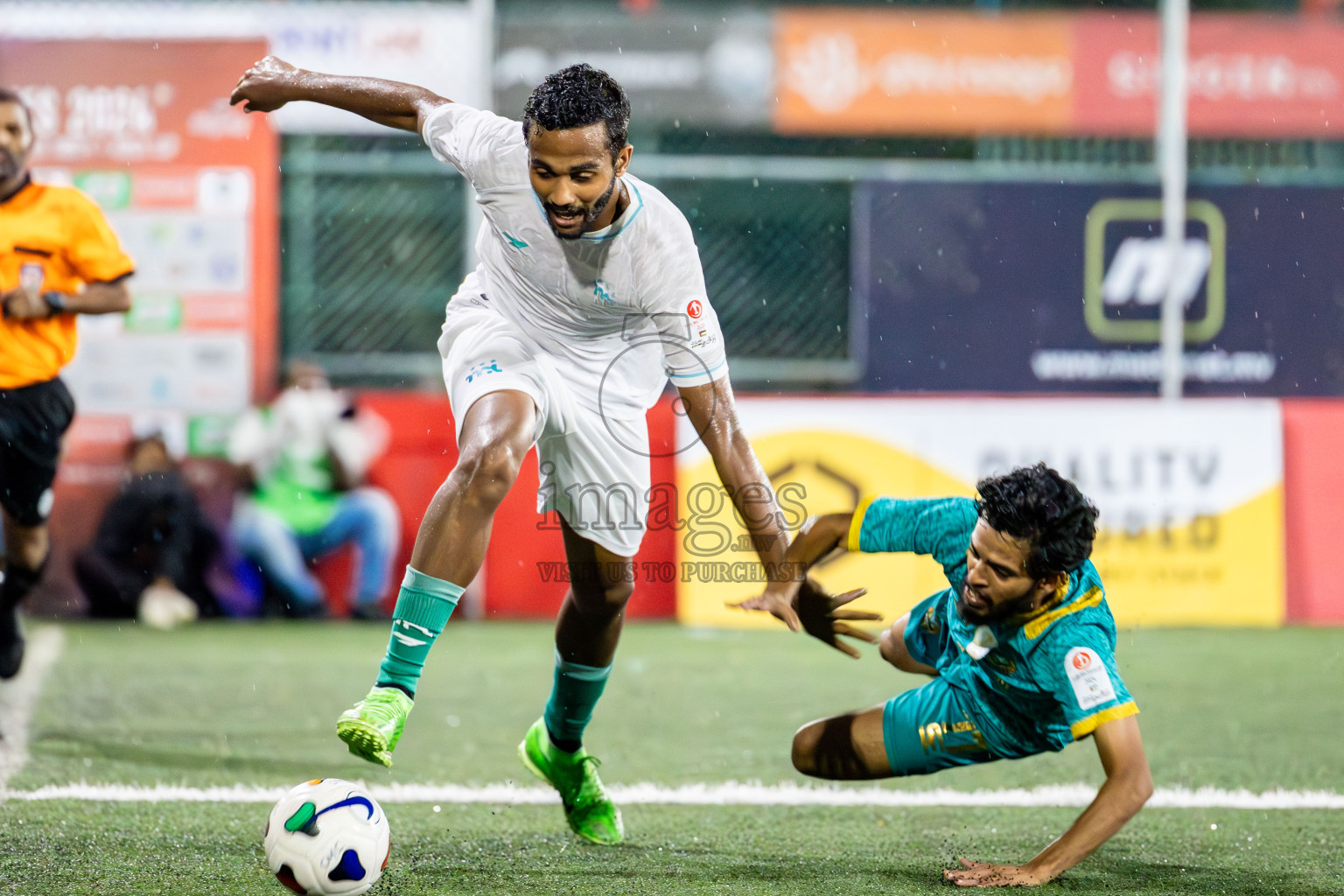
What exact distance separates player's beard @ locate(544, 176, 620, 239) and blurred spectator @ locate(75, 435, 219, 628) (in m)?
5.41

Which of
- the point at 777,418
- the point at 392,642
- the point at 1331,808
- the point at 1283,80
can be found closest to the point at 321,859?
the point at 392,642

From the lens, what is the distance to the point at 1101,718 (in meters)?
3.26

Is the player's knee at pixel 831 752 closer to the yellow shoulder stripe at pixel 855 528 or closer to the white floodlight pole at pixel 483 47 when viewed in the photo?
the yellow shoulder stripe at pixel 855 528

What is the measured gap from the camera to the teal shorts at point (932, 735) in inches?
144

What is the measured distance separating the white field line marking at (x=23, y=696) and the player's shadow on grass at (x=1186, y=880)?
3.07 m

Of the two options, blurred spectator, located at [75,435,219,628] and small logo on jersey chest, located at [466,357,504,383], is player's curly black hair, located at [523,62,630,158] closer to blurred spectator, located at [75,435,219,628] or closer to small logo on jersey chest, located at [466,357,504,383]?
small logo on jersey chest, located at [466,357,504,383]

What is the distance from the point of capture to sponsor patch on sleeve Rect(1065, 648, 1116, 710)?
327cm

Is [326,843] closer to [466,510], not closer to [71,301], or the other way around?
[466,510]

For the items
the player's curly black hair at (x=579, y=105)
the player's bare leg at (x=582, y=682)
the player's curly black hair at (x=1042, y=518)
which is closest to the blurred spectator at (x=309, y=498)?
the player's bare leg at (x=582, y=682)

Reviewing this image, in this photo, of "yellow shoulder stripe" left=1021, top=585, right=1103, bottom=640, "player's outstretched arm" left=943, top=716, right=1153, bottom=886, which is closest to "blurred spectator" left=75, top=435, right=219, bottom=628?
"yellow shoulder stripe" left=1021, top=585, right=1103, bottom=640

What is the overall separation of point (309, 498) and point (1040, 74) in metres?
5.04

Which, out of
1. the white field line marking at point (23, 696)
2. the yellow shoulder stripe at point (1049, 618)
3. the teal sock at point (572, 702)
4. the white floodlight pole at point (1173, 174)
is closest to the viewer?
the yellow shoulder stripe at point (1049, 618)

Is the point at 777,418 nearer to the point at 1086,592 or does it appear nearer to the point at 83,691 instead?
the point at 83,691

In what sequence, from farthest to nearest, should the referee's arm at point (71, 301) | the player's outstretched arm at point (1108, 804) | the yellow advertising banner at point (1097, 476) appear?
the yellow advertising banner at point (1097, 476)
the referee's arm at point (71, 301)
the player's outstretched arm at point (1108, 804)
